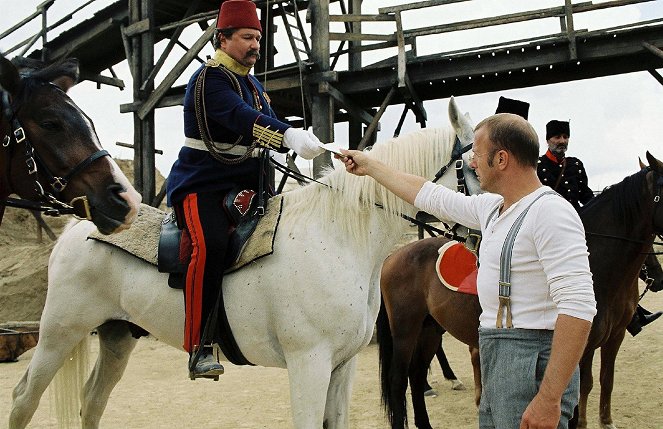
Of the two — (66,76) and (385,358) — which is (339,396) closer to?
(66,76)

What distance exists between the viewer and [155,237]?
3691 millimetres

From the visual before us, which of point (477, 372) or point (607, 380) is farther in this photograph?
point (477, 372)

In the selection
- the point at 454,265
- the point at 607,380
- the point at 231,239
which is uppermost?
the point at 231,239

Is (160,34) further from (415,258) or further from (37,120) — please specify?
(37,120)

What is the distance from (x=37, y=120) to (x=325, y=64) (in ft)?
22.4

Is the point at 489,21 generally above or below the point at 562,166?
above

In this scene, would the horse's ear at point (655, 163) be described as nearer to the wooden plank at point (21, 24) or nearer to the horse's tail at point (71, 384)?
the horse's tail at point (71, 384)

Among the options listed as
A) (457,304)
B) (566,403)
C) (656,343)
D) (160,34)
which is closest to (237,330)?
(566,403)

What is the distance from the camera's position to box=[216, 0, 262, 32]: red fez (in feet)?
11.4

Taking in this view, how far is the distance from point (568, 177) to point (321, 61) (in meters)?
4.23

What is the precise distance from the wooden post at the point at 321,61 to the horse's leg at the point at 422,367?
358 cm

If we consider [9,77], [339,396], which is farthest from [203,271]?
[9,77]

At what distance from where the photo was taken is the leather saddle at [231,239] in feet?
11.3

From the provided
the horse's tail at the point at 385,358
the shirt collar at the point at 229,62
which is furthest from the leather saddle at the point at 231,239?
the horse's tail at the point at 385,358
